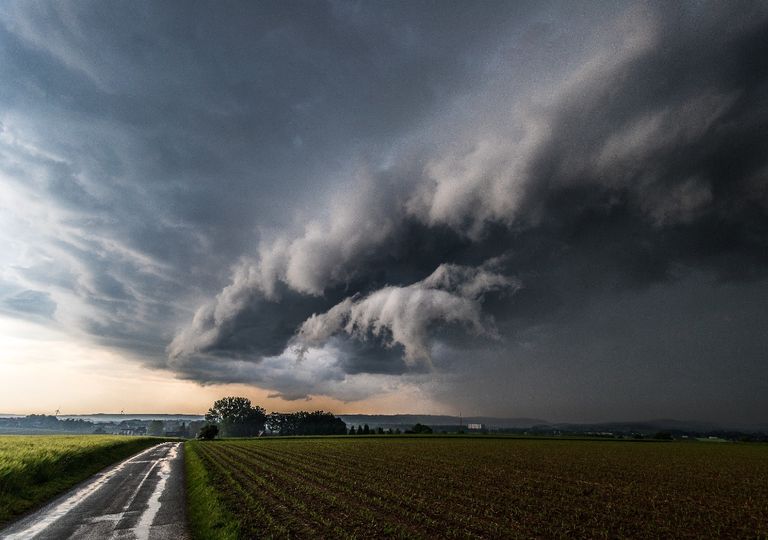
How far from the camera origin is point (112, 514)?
1759 centimetres

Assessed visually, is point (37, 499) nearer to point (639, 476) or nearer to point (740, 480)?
point (639, 476)

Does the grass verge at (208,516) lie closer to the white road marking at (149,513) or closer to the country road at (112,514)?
the country road at (112,514)

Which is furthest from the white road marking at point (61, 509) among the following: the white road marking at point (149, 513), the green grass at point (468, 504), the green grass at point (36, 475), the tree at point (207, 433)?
the tree at point (207, 433)

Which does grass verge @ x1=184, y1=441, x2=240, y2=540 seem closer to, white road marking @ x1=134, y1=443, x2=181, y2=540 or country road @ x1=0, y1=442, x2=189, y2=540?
country road @ x1=0, y1=442, x2=189, y2=540

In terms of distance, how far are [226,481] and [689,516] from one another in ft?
85.0

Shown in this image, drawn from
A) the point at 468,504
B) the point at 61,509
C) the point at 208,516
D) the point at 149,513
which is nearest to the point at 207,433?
the point at 61,509

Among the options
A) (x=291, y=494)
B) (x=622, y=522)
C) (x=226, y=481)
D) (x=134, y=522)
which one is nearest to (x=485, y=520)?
(x=622, y=522)

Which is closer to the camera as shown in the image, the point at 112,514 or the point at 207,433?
the point at 112,514

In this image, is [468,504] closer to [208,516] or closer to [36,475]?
[208,516]

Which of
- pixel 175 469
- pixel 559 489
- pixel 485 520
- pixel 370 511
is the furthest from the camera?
pixel 175 469

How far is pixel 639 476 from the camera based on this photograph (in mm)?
35719

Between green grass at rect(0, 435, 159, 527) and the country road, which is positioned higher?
green grass at rect(0, 435, 159, 527)

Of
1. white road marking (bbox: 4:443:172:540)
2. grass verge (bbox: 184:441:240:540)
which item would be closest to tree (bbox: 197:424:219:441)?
white road marking (bbox: 4:443:172:540)

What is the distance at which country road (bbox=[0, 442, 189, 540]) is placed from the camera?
14.7m
